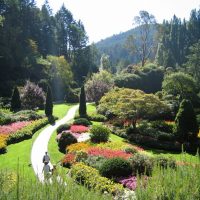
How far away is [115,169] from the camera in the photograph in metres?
21.0

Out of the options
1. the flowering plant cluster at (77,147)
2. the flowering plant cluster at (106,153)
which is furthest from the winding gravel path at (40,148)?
the flowering plant cluster at (106,153)

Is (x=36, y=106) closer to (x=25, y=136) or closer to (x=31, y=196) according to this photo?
(x=25, y=136)

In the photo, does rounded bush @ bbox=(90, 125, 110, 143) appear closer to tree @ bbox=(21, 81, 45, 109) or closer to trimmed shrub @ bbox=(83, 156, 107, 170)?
trimmed shrub @ bbox=(83, 156, 107, 170)

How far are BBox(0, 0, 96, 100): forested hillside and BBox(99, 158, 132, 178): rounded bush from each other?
40.3m

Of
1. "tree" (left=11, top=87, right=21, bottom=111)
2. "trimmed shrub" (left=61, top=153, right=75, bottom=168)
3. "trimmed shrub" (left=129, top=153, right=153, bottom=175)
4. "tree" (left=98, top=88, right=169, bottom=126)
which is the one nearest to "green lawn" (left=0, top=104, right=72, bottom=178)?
"trimmed shrub" (left=61, top=153, right=75, bottom=168)

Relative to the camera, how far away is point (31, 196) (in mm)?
5922

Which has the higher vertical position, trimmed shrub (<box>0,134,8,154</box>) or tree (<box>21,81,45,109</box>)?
tree (<box>21,81,45,109</box>)

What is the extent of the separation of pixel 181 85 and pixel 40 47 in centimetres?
4980

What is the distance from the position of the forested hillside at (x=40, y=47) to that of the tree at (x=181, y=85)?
26559 mm

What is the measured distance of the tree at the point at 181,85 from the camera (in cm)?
4694

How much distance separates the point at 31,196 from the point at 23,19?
81904mm

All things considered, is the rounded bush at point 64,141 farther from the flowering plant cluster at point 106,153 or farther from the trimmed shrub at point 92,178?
the trimmed shrub at point 92,178

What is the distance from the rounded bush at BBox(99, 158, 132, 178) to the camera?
20.9 meters

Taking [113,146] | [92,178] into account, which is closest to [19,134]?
[113,146]
